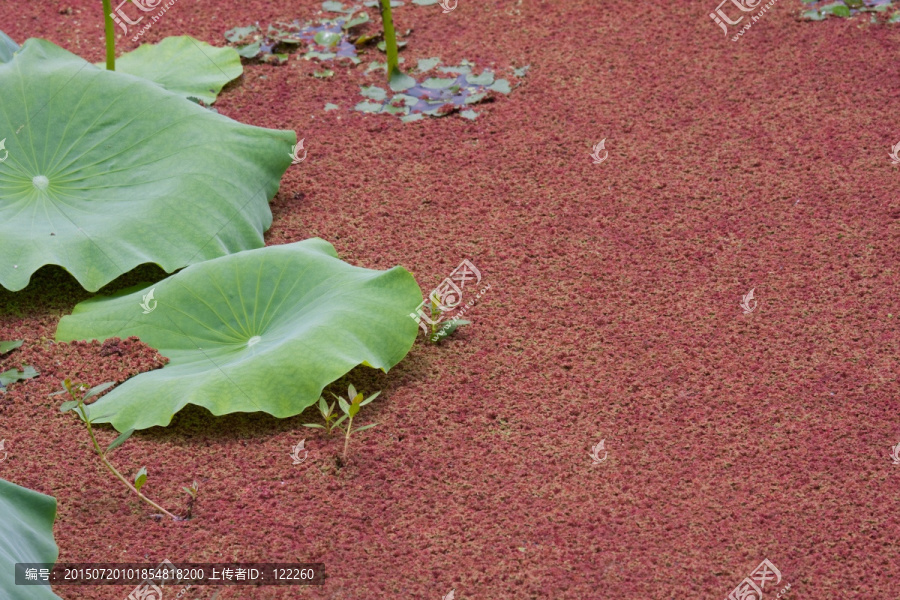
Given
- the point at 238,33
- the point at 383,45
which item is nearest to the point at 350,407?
the point at 383,45

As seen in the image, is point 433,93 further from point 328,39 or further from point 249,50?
point 249,50

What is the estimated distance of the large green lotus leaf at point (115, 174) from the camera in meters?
3.57

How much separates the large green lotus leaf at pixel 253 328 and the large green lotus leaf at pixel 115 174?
0.69 ft

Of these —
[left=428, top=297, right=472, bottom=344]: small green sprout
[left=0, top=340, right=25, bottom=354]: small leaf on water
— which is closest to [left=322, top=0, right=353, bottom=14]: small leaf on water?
[left=428, top=297, right=472, bottom=344]: small green sprout

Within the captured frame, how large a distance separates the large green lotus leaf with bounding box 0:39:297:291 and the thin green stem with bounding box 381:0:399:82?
1072 millimetres

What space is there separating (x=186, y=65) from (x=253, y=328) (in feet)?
7.81

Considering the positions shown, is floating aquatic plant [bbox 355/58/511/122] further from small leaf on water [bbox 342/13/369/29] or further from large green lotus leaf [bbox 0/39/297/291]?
large green lotus leaf [bbox 0/39/297/291]

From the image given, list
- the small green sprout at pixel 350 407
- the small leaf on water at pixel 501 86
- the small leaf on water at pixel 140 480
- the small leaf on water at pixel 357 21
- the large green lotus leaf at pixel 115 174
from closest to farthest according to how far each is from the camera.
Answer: the small leaf on water at pixel 140 480, the small green sprout at pixel 350 407, the large green lotus leaf at pixel 115 174, the small leaf on water at pixel 501 86, the small leaf on water at pixel 357 21

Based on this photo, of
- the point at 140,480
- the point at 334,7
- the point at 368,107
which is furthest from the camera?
the point at 334,7

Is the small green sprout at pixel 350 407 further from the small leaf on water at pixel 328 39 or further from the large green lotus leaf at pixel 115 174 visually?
the small leaf on water at pixel 328 39

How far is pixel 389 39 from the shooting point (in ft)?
16.6

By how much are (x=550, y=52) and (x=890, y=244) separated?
89.3 inches

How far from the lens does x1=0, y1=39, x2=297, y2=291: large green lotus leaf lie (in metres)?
3.57

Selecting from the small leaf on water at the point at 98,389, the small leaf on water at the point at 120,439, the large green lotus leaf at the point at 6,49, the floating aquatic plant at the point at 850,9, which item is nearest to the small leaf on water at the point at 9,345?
the small leaf on water at the point at 98,389
